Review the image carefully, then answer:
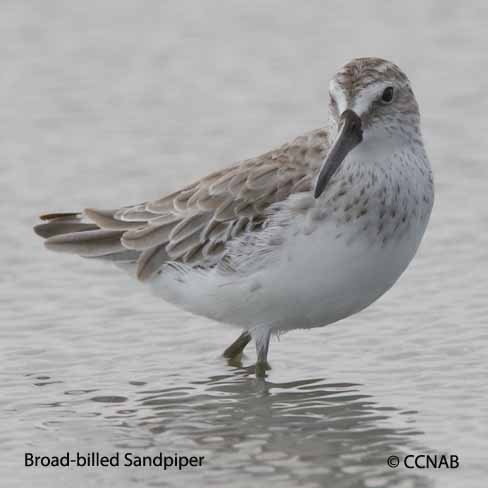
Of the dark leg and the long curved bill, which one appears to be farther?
the dark leg

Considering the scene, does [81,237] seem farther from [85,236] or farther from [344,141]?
[344,141]

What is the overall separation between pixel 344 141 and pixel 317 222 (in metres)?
0.68

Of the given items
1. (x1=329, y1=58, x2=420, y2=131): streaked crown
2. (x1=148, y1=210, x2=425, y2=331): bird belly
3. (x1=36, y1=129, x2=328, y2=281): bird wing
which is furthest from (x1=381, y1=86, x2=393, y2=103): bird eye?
(x1=148, y1=210, x2=425, y2=331): bird belly

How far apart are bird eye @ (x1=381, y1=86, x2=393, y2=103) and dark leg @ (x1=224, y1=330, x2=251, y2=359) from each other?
242 centimetres

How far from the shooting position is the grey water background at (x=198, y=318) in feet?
32.9

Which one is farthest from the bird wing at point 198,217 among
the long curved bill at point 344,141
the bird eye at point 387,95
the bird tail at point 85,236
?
the bird eye at point 387,95

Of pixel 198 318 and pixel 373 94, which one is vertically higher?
pixel 373 94

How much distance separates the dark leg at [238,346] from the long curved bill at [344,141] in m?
2.08

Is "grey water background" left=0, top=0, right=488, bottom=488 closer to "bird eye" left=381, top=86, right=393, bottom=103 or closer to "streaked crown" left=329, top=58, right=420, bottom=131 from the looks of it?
"streaked crown" left=329, top=58, right=420, bottom=131

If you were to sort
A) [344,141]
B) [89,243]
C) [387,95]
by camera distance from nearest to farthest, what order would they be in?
1. [344,141]
2. [387,95]
3. [89,243]

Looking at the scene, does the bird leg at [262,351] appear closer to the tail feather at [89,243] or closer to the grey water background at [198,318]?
the grey water background at [198,318]

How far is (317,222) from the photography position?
10.4 m

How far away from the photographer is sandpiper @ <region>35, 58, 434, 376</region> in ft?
34.0

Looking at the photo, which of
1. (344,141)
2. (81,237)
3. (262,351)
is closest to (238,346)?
(262,351)
